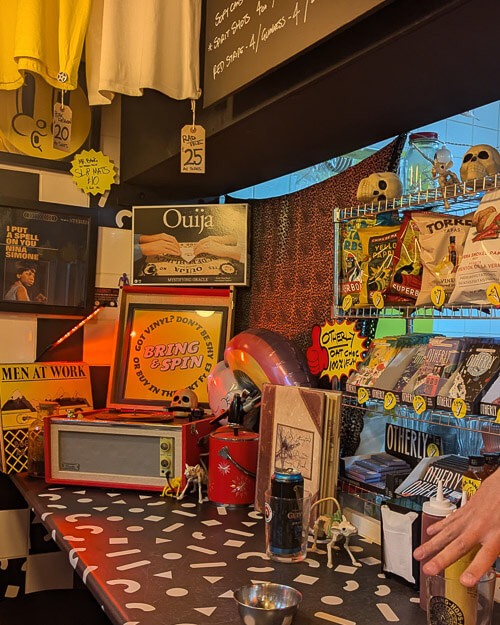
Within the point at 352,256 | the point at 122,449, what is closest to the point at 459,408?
the point at 352,256

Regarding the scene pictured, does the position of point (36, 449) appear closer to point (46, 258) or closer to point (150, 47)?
point (46, 258)

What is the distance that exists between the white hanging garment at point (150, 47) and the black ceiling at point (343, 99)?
17 centimetres

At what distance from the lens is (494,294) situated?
4.17 feet

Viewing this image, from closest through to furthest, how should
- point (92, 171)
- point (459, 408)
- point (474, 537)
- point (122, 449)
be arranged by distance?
point (474, 537), point (459, 408), point (122, 449), point (92, 171)

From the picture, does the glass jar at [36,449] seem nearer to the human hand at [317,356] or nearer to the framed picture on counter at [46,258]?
the framed picture on counter at [46,258]

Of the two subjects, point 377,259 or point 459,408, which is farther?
point 377,259

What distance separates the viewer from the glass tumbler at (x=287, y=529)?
1.50 metres

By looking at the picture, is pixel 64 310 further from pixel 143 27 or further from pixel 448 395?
pixel 448 395

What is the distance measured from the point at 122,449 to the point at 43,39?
55.2 inches

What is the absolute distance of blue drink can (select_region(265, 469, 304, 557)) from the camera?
1.50 meters

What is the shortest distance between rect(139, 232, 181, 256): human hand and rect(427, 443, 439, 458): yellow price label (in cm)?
152

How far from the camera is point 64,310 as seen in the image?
9.00 ft

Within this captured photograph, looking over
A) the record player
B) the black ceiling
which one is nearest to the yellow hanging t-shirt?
the black ceiling

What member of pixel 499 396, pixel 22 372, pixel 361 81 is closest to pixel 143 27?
pixel 361 81
